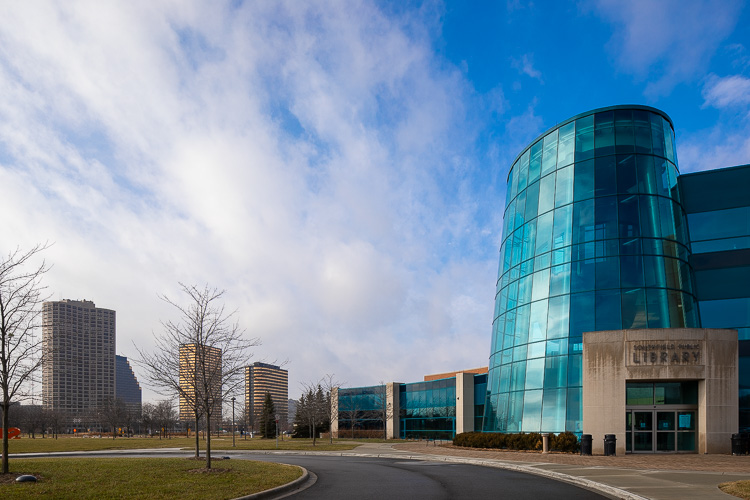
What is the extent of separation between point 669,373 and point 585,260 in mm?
8364

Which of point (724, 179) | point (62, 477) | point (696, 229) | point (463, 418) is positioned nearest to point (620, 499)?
point (62, 477)

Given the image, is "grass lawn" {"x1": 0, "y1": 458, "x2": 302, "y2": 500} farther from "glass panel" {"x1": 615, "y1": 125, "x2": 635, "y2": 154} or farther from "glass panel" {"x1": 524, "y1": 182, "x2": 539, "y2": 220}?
"glass panel" {"x1": 615, "y1": 125, "x2": 635, "y2": 154}

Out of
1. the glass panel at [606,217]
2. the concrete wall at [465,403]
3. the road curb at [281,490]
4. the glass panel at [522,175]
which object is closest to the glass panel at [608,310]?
the glass panel at [606,217]

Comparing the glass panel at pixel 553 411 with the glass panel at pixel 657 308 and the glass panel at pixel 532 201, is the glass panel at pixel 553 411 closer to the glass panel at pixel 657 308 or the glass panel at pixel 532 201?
the glass panel at pixel 657 308

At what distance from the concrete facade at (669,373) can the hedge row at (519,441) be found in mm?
1017

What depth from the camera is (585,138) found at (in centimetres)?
Answer: 3578

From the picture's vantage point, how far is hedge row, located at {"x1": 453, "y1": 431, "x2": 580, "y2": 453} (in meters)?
27.7

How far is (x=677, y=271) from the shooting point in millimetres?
32031

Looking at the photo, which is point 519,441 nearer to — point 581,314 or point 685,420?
point 581,314

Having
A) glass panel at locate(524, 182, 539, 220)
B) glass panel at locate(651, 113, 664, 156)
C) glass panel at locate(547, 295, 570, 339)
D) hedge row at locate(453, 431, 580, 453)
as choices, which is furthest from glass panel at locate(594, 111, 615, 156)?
hedge row at locate(453, 431, 580, 453)

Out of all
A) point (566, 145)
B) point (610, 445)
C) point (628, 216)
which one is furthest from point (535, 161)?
point (610, 445)

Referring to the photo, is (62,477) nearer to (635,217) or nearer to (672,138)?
(635,217)

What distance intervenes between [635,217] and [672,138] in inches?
305

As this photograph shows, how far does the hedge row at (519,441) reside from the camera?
2766cm
